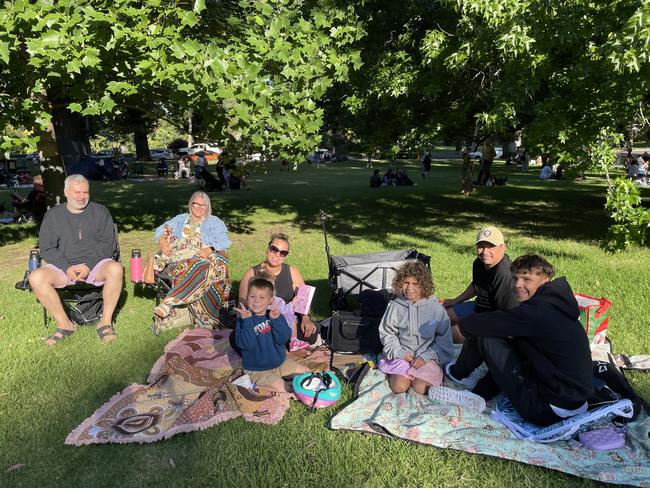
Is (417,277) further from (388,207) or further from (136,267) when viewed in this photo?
(388,207)

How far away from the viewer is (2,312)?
20.5 feet

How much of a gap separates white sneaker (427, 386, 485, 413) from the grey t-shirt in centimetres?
395

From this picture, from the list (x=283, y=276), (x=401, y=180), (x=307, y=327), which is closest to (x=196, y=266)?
(x=283, y=276)

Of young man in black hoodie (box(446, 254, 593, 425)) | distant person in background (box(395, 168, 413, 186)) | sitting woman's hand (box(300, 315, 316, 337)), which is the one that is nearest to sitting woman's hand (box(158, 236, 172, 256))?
sitting woman's hand (box(300, 315, 316, 337))

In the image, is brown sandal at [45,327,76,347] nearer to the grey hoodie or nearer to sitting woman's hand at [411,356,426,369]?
the grey hoodie

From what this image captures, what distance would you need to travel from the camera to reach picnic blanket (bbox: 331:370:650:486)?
3143 millimetres

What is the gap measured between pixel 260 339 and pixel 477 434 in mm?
1871

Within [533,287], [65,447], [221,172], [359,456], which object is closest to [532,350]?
[533,287]

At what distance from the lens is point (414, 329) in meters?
4.42

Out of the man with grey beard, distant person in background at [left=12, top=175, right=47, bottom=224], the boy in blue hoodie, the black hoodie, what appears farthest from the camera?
distant person in background at [left=12, top=175, right=47, bottom=224]

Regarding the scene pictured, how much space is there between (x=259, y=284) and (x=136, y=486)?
1.78 metres

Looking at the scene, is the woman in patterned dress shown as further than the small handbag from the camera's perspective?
Yes

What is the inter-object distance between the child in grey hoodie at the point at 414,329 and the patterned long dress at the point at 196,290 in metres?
2.08

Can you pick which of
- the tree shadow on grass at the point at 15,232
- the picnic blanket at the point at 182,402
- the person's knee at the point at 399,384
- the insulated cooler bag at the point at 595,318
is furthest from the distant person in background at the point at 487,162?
the picnic blanket at the point at 182,402
